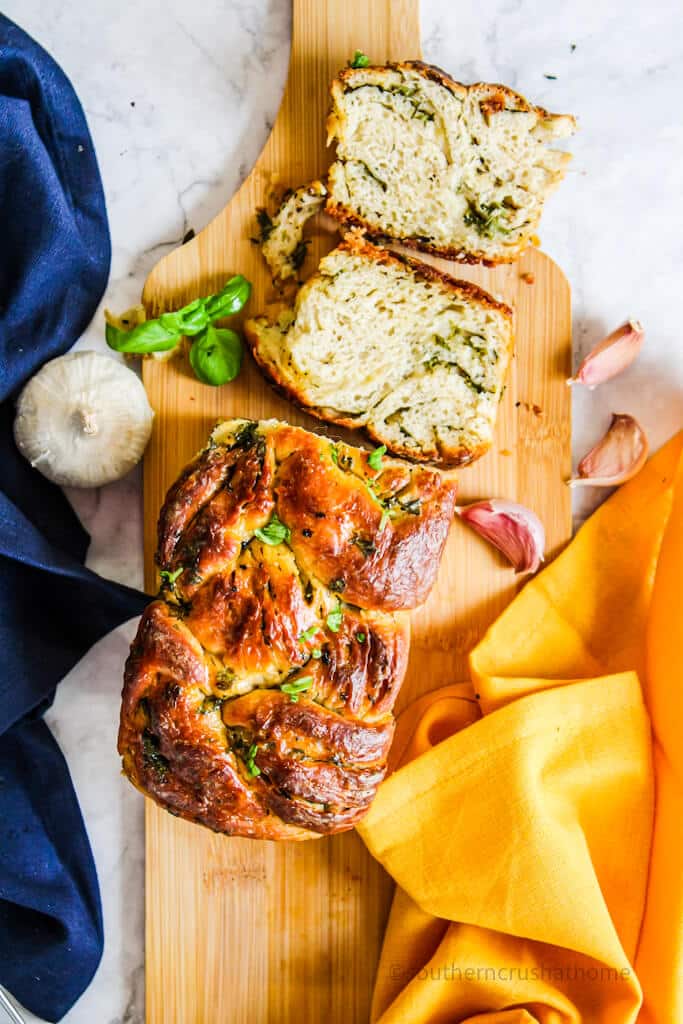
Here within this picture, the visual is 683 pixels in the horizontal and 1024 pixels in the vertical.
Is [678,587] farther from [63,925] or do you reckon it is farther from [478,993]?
[63,925]

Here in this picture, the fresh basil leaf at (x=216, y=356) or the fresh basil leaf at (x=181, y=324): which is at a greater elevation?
the fresh basil leaf at (x=181, y=324)

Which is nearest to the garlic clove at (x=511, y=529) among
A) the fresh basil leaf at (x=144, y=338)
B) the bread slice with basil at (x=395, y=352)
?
the bread slice with basil at (x=395, y=352)

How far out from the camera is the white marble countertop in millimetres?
3285

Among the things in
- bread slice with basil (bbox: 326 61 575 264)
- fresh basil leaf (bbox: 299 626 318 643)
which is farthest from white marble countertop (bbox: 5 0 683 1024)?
fresh basil leaf (bbox: 299 626 318 643)

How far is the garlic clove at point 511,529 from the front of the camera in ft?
10.2

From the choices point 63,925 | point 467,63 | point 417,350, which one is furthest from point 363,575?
point 467,63

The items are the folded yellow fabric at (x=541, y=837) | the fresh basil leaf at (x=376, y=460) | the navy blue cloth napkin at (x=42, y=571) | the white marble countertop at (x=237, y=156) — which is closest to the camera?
the fresh basil leaf at (x=376, y=460)

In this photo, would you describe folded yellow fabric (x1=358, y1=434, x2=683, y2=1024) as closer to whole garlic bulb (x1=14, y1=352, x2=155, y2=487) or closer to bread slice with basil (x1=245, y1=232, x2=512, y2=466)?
bread slice with basil (x1=245, y1=232, x2=512, y2=466)

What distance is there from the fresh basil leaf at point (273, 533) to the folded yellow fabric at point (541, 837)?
808 mm

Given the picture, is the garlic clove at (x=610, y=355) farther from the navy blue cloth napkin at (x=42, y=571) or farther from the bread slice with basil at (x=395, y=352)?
the navy blue cloth napkin at (x=42, y=571)

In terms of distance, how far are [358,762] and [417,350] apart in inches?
50.0

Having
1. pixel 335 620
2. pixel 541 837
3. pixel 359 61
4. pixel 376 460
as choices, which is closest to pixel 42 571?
pixel 335 620

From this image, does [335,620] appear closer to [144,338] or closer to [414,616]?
[414,616]

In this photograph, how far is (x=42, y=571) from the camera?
3076 mm
